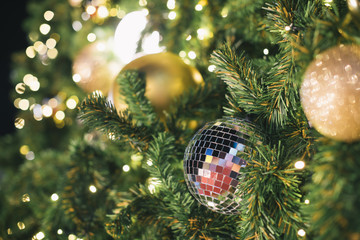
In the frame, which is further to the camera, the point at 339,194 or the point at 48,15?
the point at 48,15

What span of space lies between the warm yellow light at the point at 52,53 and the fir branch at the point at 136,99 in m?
1.03

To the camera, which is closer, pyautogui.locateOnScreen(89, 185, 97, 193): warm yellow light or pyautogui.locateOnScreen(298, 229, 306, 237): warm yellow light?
pyautogui.locateOnScreen(298, 229, 306, 237): warm yellow light

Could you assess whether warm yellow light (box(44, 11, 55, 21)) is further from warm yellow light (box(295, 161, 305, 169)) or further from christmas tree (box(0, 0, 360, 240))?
warm yellow light (box(295, 161, 305, 169))

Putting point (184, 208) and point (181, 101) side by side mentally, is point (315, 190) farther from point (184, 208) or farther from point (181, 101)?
point (181, 101)

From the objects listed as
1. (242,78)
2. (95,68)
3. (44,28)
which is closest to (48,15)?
(44,28)

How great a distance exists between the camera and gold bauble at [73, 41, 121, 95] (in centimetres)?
99

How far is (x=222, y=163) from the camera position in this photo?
1.31 ft

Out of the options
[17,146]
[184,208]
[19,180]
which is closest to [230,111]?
[184,208]

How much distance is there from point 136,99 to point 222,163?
0.25m

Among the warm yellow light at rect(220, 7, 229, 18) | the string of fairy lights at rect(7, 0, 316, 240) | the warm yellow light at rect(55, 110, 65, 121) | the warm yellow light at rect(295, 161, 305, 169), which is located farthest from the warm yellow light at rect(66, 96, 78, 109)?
the warm yellow light at rect(295, 161, 305, 169)

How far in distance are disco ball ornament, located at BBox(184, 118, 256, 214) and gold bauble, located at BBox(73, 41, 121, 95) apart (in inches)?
24.6

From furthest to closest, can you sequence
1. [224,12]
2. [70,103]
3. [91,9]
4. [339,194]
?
1. [70,103]
2. [91,9]
3. [224,12]
4. [339,194]

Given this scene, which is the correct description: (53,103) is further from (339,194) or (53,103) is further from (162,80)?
(339,194)

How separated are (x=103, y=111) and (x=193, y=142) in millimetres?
191
